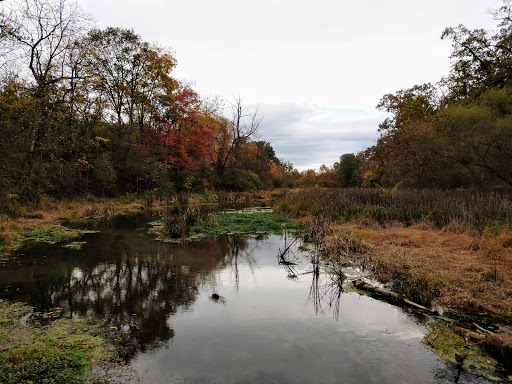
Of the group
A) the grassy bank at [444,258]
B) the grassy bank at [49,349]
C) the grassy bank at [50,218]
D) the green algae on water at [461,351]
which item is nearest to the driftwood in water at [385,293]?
the grassy bank at [444,258]

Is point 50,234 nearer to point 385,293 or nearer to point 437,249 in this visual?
point 385,293

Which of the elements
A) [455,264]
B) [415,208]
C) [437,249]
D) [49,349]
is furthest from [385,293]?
[415,208]

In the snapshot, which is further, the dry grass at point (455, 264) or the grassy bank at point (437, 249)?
the grassy bank at point (437, 249)

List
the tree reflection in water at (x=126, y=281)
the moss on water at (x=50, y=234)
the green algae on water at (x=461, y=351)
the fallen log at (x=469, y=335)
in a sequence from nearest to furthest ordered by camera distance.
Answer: the green algae on water at (x=461, y=351) → the fallen log at (x=469, y=335) → the tree reflection in water at (x=126, y=281) → the moss on water at (x=50, y=234)

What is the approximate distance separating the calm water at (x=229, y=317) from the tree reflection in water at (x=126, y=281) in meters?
0.02

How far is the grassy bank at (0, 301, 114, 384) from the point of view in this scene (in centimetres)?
291

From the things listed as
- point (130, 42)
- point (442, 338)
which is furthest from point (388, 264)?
point (130, 42)

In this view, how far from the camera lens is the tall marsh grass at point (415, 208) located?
28.8 feet

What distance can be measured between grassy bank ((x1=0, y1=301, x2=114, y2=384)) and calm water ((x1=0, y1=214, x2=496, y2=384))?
1.03ft

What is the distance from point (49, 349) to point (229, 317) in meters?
2.26

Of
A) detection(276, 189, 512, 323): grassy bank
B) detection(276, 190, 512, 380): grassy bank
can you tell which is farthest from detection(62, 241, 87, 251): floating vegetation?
detection(276, 189, 512, 323): grassy bank

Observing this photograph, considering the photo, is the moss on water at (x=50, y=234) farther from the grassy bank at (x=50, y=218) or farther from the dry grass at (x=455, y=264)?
the dry grass at (x=455, y=264)

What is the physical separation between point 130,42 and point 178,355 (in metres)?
23.7

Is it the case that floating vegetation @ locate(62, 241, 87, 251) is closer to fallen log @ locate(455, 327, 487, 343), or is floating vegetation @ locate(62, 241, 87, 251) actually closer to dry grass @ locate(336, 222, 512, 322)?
dry grass @ locate(336, 222, 512, 322)
